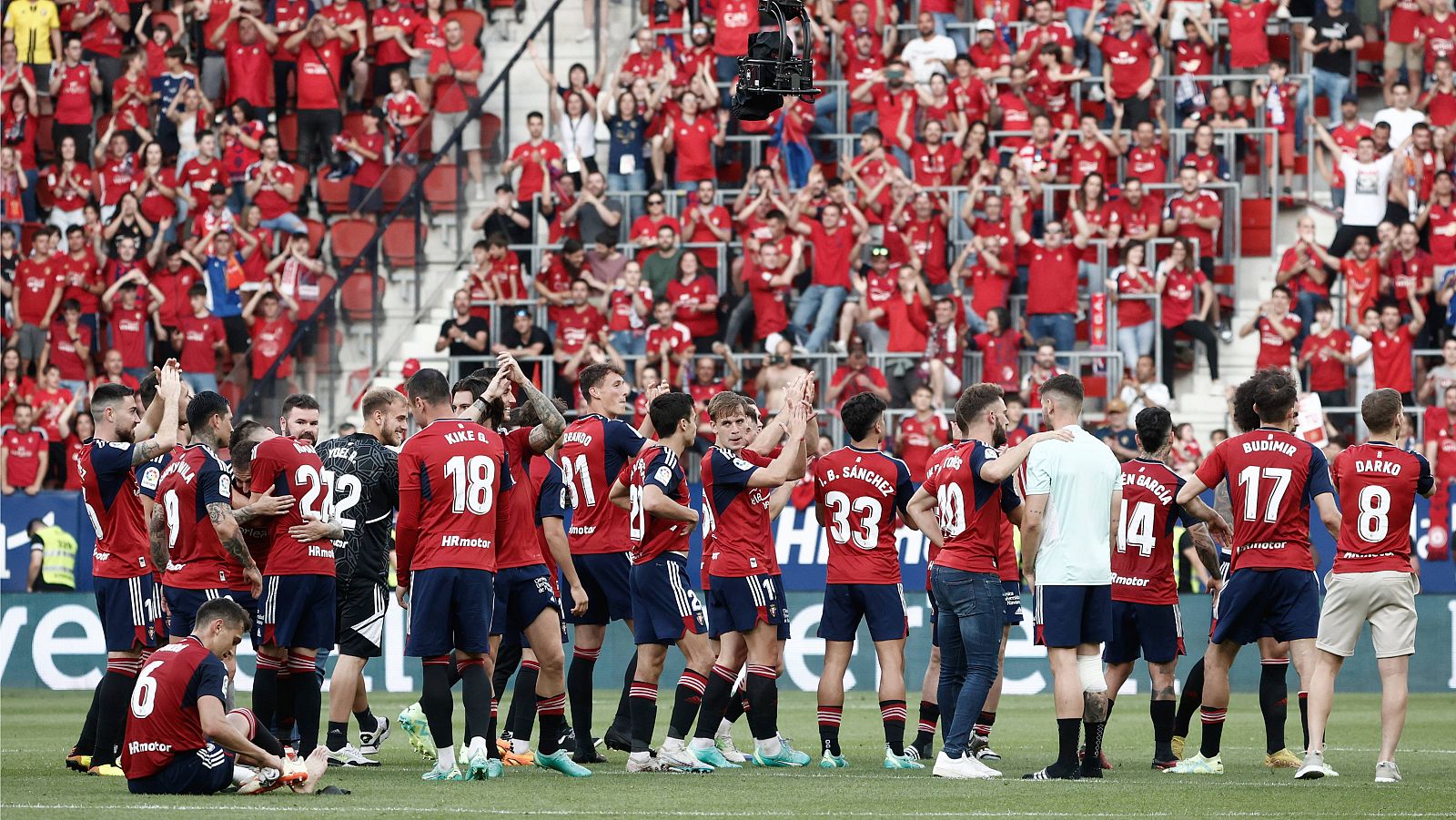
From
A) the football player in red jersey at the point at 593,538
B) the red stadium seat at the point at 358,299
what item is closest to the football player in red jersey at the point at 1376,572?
the football player in red jersey at the point at 593,538

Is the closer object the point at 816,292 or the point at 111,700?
the point at 111,700

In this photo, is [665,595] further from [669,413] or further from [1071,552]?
[1071,552]

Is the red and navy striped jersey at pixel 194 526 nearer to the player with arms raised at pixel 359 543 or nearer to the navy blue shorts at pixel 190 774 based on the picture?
the player with arms raised at pixel 359 543

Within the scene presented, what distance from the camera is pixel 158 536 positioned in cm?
1227

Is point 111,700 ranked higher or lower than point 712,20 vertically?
lower

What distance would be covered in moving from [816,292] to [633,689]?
12573 mm

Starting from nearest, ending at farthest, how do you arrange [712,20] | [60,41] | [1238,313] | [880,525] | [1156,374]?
[880,525] → [1156,374] → [1238,313] → [712,20] → [60,41]

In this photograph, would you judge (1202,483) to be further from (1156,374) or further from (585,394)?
(1156,374)

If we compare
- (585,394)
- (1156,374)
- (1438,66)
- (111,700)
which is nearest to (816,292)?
(1156,374)

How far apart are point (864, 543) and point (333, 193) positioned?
47.8ft

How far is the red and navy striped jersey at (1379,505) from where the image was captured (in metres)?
11.4

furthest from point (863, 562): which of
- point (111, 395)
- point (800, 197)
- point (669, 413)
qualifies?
point (800, 197)

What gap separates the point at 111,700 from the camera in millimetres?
12383

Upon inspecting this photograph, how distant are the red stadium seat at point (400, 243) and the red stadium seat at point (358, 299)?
59 centimetres
